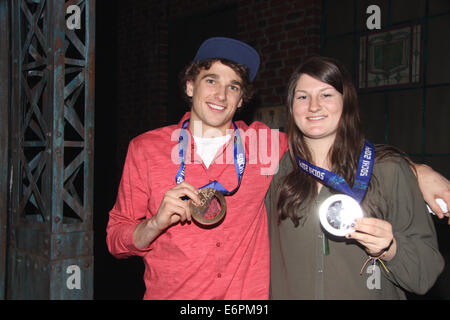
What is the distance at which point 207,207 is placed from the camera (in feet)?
7.36

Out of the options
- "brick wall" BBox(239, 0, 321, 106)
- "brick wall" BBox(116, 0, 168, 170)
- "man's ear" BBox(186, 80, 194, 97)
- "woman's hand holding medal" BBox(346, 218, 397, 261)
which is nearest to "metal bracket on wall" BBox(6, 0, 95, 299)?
"man's ear" BBox(186, 80, 194, 97)

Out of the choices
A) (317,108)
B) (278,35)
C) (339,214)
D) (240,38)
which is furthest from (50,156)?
(240,38)

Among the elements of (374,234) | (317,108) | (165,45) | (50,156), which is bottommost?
(374,234)

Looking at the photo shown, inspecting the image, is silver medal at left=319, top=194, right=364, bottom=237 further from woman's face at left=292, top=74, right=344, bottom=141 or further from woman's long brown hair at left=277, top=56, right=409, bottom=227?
woman's face at left=292, top=74, right=344, bottom=141

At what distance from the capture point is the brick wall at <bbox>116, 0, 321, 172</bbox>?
17.5 feet

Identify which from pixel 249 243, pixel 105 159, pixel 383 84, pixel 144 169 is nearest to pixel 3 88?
pixel 144 169

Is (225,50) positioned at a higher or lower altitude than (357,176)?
higher

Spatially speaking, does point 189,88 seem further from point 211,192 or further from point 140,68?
Answer: point 140,68

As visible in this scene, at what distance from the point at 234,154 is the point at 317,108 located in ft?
1.91

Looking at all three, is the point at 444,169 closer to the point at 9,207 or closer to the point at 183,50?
the point at 9,207

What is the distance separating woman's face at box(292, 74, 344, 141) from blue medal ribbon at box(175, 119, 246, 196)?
0.41m

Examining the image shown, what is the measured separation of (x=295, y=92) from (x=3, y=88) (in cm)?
228

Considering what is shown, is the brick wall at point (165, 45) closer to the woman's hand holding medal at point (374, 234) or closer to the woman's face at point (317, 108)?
the woman's face at point (317, 108)

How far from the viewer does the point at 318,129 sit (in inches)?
88.4
